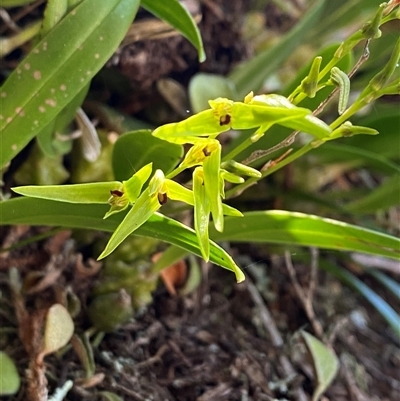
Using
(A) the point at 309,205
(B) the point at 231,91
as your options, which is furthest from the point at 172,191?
(A) the point at 309,205

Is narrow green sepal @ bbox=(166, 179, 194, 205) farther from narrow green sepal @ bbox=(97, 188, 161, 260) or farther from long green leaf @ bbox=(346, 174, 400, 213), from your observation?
long green leaf @ bbox=(346, 174, 400, 213)

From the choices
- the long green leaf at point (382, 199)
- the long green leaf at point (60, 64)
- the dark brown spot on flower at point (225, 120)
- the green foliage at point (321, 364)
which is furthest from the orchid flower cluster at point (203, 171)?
the long green leaf at point (382, 199)

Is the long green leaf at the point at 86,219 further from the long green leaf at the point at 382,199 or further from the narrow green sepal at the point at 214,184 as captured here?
the long green leaf at the point at 382,199

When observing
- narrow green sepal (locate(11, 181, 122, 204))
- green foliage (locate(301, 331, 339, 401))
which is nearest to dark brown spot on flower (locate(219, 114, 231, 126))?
narrow green sepal (locate(11, 181, 122, 204))

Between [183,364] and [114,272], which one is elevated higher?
[114,272]

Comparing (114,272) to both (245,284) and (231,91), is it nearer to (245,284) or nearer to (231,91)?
(245,284)

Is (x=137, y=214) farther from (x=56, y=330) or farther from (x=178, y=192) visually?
(x=56, y=330)
